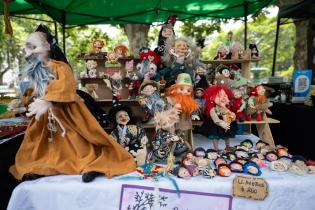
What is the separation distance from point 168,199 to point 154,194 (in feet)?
0.27

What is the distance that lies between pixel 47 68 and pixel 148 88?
0.71m

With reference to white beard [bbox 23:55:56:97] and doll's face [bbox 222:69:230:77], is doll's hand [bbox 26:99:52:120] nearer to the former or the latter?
white beard [bbox 23:55:56:97]

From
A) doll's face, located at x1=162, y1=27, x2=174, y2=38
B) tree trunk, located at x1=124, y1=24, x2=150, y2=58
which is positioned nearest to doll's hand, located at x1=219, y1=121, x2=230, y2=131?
doll's face, located at x1=162, y1=27, x2=174, y2=38

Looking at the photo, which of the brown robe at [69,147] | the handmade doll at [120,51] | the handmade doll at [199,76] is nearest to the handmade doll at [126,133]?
the brown robe at [69,147]

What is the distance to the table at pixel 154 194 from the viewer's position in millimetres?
1587

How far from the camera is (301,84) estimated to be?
2.76 metres

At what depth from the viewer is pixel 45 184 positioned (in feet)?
5.25

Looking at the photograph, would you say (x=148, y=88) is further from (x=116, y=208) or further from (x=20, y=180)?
(x=20, y=180)

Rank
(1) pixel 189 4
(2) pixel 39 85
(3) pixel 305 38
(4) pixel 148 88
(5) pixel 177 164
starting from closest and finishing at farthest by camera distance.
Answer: (2) pixel 39 85, (5) pixel 177 164, (4) pixel 148 88, (1) pixel 189 4, (3) pixel 305 38

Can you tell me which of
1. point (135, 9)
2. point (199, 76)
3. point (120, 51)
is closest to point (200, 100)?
point (199, 76)

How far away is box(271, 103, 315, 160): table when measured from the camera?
246 centimetres

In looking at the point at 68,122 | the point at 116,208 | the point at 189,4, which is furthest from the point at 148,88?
the point at 189,4

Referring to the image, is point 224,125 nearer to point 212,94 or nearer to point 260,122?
point 212,94

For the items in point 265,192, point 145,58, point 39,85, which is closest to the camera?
point 265,192
